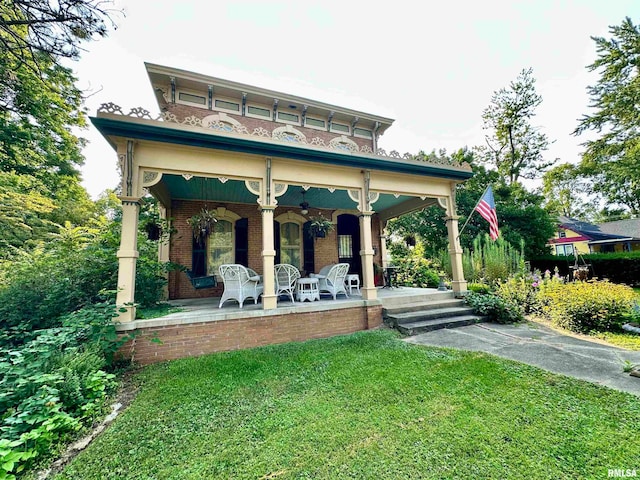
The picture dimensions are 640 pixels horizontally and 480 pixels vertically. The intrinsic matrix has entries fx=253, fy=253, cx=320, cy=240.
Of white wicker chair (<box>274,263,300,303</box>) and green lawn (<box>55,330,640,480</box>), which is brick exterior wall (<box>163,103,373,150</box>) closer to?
white wicker chair (<box>274,263,300,303</box>)

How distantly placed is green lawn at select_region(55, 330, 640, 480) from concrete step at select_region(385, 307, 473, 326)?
1662 millimetres

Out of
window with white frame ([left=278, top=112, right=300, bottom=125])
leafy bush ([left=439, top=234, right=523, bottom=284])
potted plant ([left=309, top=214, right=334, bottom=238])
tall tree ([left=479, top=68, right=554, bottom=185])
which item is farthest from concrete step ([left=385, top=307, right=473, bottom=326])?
tall tree ([left=479, top=68, right=554, bottom=185])

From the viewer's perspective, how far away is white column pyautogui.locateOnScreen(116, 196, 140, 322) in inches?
156

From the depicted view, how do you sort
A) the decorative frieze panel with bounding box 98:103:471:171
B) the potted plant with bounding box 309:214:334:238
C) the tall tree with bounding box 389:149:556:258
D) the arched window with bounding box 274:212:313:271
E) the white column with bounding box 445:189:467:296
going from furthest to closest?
the tall tree with bounding box 389:149:556:258
the arched window with bounding box 274:212:313:271
the potted plant with bounding box 309:214:334:238
the white column with bounding box 445:189:467:296
the decorative frieze panel with bounding box 98:103:471:171

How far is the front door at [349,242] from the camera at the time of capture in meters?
9.17

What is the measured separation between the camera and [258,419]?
255 centimetres

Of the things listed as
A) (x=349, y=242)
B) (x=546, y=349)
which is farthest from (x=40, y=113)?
(x=546, y=349)

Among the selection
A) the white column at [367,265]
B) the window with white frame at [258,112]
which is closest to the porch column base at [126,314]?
the white column at [367,265]

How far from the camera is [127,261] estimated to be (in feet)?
13.5

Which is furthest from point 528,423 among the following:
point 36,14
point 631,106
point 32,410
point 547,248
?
point 631,106

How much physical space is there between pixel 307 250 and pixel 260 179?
397 cm

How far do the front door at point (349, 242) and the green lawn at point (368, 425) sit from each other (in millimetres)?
5591

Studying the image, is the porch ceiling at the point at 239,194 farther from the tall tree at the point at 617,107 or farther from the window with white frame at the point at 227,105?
the tall tree at the point at 617,107

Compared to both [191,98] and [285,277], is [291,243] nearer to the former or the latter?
[285,277]
